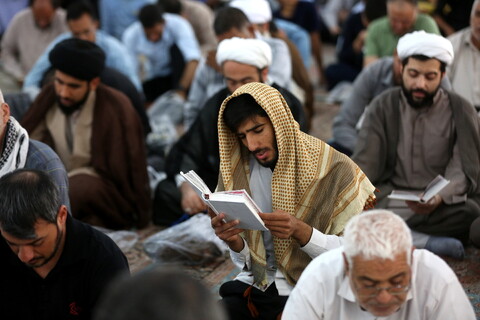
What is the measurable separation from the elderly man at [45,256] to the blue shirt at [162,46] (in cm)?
527

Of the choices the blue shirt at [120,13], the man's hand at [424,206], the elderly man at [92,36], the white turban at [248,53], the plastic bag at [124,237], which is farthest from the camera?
the blue shirt at [120,13]

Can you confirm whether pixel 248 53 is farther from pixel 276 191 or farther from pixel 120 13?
pixel 120 13

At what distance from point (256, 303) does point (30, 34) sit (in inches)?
225

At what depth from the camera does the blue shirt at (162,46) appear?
8.32 metres

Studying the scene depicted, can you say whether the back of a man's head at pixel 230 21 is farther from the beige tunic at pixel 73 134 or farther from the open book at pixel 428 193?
the open book at pixel 428 193

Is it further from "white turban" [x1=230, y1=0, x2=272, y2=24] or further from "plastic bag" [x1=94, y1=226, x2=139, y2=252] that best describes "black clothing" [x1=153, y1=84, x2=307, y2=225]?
"white turban" [x1=230, y1=0, x2=272, y2=24]

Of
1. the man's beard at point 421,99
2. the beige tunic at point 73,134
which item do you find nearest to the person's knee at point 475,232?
the man's beard at point 421,99

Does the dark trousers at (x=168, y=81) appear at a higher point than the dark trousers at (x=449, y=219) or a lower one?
lower

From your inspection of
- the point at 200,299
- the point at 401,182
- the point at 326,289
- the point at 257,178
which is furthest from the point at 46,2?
the point at 200,299

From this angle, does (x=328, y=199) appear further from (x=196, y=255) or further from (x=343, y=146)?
(x=343, y=146)

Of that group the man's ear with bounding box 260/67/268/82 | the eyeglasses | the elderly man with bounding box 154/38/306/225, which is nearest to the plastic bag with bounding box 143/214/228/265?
the elderly man with bounding box 154/38/306/225

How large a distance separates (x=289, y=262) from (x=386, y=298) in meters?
0.95

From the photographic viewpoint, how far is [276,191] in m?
3.36

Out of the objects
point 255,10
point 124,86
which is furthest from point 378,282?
point 255,10
